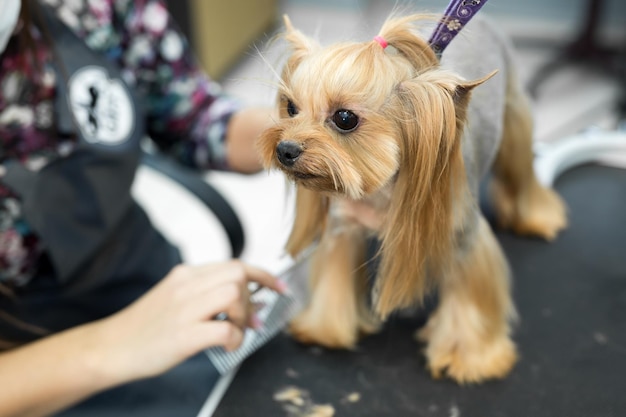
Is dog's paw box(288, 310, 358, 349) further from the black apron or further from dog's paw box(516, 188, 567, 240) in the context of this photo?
dog's paw box(516, 188, 567, 240)

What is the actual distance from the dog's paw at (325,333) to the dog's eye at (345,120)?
0.36 metres

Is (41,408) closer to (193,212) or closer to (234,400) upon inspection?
(234,400)

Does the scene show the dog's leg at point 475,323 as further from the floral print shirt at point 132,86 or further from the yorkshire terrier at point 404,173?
the floral print shirt at point 132,86

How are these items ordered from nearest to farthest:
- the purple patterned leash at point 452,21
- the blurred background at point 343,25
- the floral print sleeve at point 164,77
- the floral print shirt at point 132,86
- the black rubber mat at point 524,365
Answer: the purple patterned leash at point 452,21 → the black rubber mat at point 524,365 → the floral print shirt at point 132,86 → the floral print sleeve at point 164,77 → the blurred background at point 343,25

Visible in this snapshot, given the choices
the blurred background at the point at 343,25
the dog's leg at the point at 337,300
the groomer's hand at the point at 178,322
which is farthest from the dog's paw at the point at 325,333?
the blurred background at the point at 343,25

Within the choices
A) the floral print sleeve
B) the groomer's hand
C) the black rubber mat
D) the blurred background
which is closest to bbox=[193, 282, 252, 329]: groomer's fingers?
the groomer's hand

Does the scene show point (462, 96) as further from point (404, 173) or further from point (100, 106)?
point (100, 106)

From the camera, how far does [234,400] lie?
2.84ft

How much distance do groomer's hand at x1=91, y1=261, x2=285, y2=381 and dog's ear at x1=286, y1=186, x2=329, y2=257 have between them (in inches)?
3.0

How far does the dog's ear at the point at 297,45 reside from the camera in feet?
2.22

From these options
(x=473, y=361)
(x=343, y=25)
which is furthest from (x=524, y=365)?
(x=343, y=25)

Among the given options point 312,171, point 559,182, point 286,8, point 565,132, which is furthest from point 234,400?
point 286,8

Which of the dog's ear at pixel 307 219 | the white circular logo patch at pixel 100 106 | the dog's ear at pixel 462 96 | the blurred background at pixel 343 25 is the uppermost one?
the dog's ear at pixel 462 96

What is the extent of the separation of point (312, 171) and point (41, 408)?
0.44 metres
